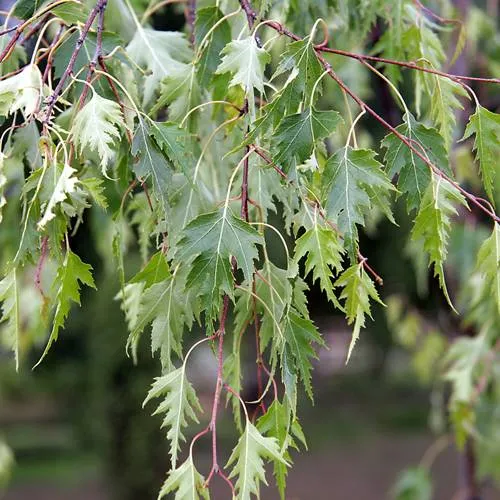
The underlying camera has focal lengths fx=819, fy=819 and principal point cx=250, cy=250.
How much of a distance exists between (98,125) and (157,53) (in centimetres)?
48

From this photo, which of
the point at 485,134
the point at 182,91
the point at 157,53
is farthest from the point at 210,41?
the point at 485,134

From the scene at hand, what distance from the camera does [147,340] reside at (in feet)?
16.9

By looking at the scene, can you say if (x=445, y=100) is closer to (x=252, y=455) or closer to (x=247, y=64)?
(x=247, y=64)

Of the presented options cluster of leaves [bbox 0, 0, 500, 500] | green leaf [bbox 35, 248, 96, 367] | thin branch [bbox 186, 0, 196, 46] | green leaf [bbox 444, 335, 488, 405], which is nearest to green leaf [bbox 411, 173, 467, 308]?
cluster of leaves [bbox 0, 0, 500, 500]

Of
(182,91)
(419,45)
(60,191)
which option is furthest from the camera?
(419,45)

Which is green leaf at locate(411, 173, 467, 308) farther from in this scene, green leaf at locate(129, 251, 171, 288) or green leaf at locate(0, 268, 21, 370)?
green leaf at locate(0, 268, 21, 370)

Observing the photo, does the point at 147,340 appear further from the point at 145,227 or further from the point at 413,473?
the point at 145,227

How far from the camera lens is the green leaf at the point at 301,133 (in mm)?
853

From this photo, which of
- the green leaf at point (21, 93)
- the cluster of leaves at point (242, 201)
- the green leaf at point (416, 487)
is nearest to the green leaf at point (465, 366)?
the green leaf at point (416, 487)

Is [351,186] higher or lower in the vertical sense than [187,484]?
higher

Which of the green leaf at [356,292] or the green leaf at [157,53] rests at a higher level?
the green leaf at [157,53]

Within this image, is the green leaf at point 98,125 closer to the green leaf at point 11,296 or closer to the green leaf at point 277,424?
the green leaf at point 11,296

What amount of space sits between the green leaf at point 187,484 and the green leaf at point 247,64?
0.40 meters

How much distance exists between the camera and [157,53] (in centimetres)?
127
